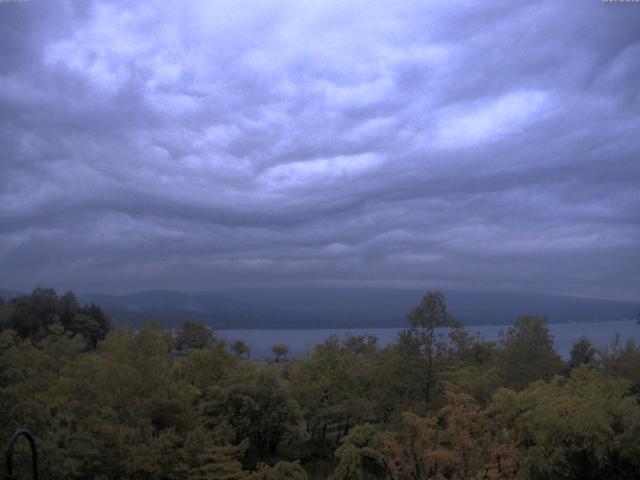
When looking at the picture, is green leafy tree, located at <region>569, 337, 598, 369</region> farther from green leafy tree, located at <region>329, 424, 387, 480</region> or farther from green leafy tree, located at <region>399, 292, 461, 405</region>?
green leafy tree, located at <region>329, 424, 387, 480</region>

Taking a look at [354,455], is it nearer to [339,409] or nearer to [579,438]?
[579,438]

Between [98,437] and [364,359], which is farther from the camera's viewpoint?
[364,359]

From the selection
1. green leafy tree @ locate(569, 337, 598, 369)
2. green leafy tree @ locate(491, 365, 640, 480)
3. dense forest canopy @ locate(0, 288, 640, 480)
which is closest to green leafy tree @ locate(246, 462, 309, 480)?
dense forest canopy @ locate(0, 288, 640, 480)

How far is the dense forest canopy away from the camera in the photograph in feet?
55.7

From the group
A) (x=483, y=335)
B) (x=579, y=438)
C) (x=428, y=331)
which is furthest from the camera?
(x=483, y=335)

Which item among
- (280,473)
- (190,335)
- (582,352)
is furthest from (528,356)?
(190,335)

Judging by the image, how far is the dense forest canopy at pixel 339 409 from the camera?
55.7 ft

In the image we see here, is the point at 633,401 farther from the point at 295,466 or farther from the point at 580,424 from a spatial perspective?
the point at 295,466

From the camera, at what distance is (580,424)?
1620 cm

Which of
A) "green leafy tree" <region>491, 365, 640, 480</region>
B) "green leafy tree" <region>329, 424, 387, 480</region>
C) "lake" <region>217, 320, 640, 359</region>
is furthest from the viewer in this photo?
"lake" <region>217, 320, 640, 359</region>

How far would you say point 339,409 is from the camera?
94.0ft

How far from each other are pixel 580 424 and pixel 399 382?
13294 millimetres

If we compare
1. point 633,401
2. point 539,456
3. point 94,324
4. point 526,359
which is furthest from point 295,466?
point 94,324

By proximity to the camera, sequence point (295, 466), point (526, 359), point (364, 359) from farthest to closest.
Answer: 1. point (364, 359)
2. point (526, 359)
3. point (295, 466)
